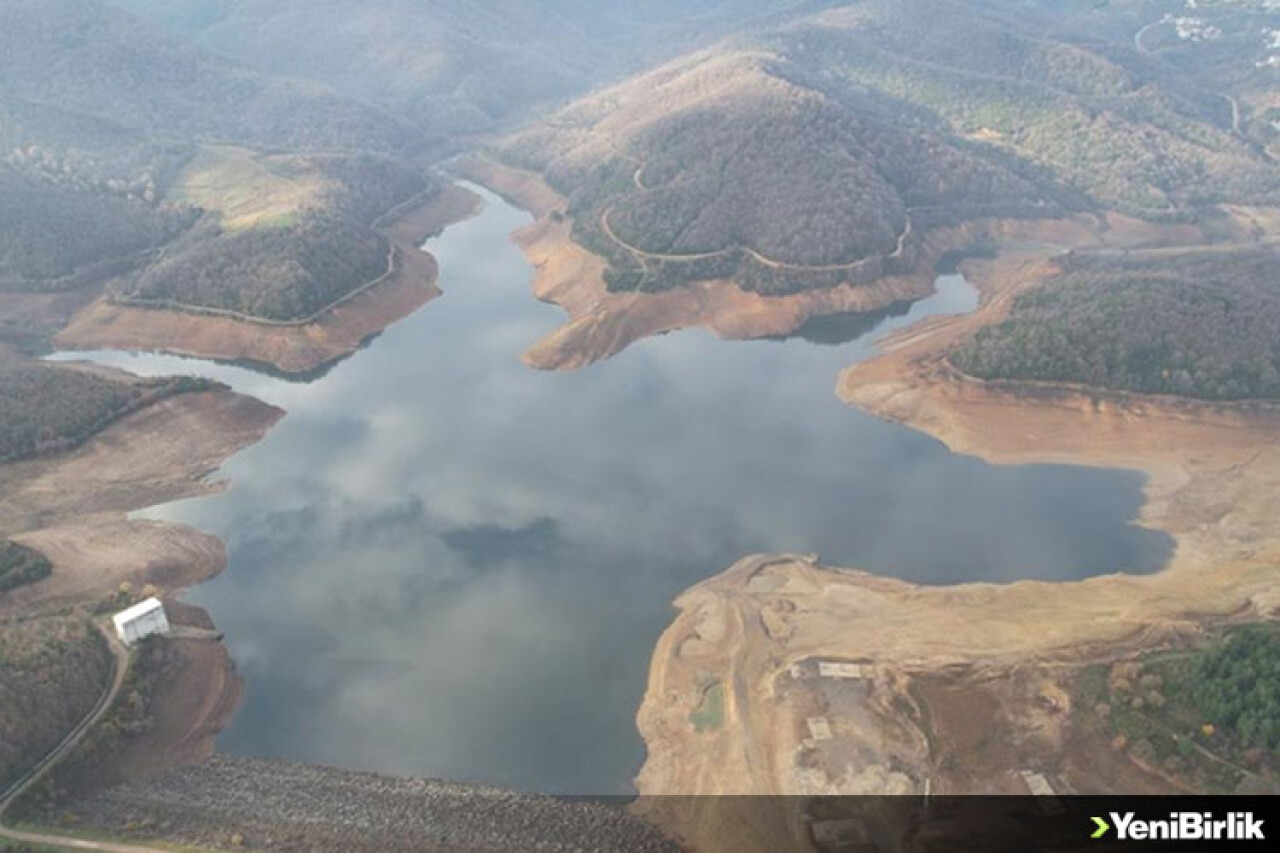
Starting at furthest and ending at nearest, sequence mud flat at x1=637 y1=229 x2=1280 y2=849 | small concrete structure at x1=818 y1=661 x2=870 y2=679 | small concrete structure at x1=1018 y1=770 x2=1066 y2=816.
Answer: small concrete structure at x1=818 y1=661 x2=870 y2=679
mud flat at x1=637 y1=229 x2=1280 y2=849
small concrete structure at x1=1018 y1=770 x2=1066 y2=816

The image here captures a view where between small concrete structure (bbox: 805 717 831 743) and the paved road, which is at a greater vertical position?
the paved road

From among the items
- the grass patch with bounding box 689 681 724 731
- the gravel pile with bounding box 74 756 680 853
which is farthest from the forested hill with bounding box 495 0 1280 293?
the gravel pile with bounding box 74 756 680 853

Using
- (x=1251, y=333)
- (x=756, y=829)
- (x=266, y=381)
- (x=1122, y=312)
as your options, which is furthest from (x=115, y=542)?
(x=1251, y=333)

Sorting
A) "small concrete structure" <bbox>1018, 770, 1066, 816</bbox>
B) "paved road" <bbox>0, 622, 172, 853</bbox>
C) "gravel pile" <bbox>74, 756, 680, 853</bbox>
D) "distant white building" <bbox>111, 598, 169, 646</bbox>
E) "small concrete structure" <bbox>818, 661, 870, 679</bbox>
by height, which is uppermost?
"distant white building" <bbox>111, 598, 169, 646</bbox>

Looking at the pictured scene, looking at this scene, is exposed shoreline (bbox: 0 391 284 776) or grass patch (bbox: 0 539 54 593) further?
grass patch (bbox: 0 539 54 593)

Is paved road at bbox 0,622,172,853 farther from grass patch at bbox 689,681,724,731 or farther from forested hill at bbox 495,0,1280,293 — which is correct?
forested hill at bbox 495,0,1280,293

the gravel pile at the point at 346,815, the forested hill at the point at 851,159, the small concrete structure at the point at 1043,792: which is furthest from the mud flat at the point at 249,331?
the small concrete structure at the point at 1043,792
